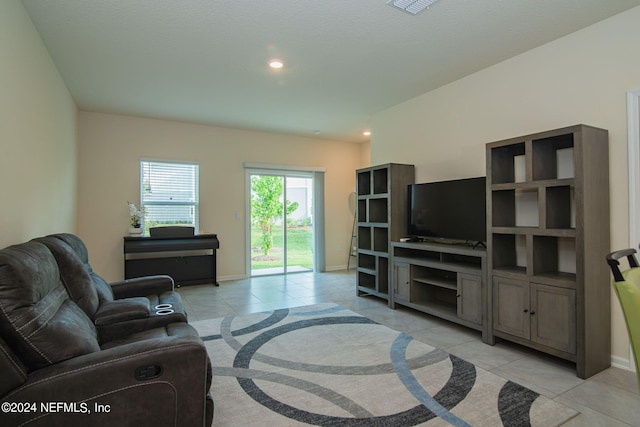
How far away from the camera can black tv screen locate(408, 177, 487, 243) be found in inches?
136

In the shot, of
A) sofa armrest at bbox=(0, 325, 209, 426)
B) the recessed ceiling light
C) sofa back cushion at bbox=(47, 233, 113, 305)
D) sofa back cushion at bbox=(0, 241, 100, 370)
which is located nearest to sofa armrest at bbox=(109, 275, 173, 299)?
sofa back cushion at bbox=(47, 233, 113, 305)

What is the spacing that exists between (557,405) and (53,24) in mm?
4647

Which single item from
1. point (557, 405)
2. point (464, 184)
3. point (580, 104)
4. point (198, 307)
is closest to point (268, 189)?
point (198, 307)

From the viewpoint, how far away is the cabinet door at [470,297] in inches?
127

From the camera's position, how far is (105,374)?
54.3 inches

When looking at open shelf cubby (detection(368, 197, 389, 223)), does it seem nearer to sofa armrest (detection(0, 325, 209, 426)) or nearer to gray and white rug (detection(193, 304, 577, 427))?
gray and white rug (detection(193, 304, 577, 427))

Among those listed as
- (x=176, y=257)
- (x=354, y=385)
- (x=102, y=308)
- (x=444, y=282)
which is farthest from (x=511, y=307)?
(x=176, y=257)

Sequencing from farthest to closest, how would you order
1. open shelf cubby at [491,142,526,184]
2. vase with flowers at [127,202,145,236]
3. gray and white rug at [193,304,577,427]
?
1. vase with flowers at [127,202,145,236]
2. open shelf cubby at [491,142,526,184]
3. gray and white rug at [193,304,577,427]

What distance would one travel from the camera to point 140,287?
10.0 feet

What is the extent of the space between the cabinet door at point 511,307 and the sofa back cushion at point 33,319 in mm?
3046

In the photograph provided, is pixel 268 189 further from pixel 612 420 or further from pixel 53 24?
pixel 612 420

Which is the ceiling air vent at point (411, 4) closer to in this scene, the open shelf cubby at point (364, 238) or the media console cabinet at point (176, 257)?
the open shelf cubby at point (364, 238)

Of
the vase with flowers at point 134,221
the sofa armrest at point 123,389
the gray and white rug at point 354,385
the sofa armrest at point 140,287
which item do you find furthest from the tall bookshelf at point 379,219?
the vase with flowers at point 134,221

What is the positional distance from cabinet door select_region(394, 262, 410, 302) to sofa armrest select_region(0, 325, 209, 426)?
2.97 metres
